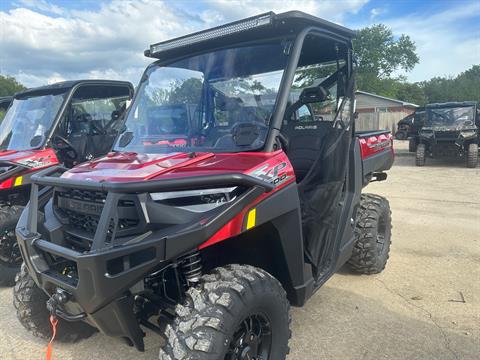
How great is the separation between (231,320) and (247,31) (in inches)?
75.8

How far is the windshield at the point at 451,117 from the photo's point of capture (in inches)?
552

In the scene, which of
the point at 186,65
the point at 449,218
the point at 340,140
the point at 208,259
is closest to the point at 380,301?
the point at 340,140

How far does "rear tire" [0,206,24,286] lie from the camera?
14.5 ft

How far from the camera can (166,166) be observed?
241 cm

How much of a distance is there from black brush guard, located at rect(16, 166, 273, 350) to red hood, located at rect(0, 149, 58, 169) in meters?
2.88

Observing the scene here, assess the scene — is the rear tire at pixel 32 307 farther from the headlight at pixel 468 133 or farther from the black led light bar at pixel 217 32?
the headlight at pixel 468 133

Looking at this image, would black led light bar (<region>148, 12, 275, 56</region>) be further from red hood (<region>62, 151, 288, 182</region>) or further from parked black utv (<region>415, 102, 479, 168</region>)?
parked black utv (<region>415, 102, 479, 168</region>)

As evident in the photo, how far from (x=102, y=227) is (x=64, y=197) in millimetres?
725

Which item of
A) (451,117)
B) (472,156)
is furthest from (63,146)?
(451,117)

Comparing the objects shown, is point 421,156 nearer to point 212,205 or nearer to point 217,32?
point 217,32

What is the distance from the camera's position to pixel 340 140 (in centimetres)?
338

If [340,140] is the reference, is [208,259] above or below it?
below

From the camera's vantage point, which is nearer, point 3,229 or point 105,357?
point 105,357

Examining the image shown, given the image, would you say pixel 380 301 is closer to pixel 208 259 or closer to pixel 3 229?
pixel 208 259
